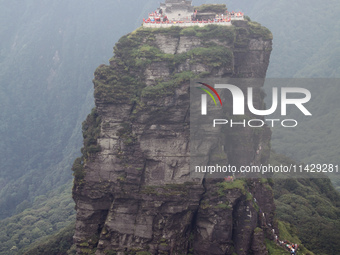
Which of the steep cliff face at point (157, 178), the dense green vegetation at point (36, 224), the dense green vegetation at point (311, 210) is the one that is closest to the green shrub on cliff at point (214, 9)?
the steep cliff face at point (157, 178)

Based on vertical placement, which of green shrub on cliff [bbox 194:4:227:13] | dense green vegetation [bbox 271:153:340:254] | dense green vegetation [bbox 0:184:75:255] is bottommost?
dense green vegetation [bbox 0:184:75:255]

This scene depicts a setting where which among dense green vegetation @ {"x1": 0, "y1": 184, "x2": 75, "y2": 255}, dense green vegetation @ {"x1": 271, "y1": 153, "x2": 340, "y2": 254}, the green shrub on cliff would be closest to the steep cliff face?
the green shrub on cliff

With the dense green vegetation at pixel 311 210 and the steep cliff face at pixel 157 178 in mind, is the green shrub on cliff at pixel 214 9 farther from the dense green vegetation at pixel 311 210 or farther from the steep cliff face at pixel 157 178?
the dense green vegetation at pixel 311 210

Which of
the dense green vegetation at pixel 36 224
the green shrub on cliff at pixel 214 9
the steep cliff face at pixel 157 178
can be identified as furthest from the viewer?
the dense green vegetation at pixel 36 224

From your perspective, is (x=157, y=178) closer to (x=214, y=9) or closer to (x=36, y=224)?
(x=214, y=9)

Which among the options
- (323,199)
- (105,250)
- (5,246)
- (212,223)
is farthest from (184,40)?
(5,246)

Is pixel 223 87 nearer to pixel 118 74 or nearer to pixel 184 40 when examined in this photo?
pixel 184 40

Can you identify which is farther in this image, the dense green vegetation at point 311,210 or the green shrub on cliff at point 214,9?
the dense green vegetation at point 311,210

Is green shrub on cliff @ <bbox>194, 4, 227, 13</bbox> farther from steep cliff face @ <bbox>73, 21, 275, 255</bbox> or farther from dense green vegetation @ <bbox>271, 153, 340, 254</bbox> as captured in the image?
dense green vegetation @ <bbox>271, 153, 340, 254</bbox>
